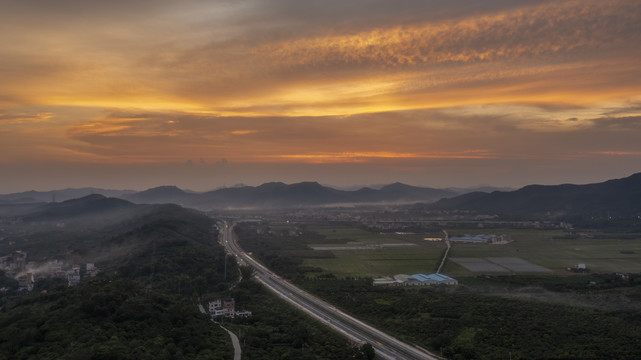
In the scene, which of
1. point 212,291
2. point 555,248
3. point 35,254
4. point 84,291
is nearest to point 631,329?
point 212,291

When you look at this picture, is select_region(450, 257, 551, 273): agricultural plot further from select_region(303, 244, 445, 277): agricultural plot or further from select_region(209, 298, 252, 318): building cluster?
select_region(209, 298, 252, 318): building cluster

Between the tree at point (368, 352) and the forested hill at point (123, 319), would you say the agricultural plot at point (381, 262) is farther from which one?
the tree at point (368, 352)

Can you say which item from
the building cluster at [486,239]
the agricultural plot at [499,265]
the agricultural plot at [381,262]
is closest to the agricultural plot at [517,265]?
the agricultural plot at [499,265]

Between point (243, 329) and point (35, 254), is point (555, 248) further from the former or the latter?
point (35, 254)

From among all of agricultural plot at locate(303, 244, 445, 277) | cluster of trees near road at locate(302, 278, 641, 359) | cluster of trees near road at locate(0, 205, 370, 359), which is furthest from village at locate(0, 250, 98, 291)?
cluster of trees near road at locate(302, 278, 641, 359)

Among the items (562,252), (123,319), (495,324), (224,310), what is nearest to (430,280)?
(495,324)

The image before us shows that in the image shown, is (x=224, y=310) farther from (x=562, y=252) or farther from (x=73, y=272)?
(x=562, y=252)
